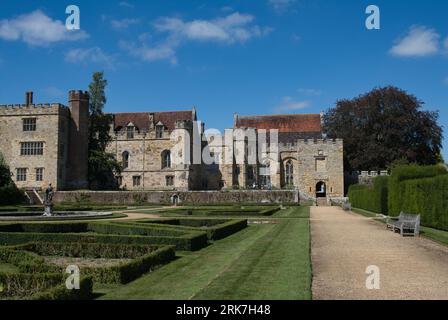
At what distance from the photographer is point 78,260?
10602 millimetres

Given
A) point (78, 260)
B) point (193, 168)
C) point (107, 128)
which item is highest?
point (107, 128)

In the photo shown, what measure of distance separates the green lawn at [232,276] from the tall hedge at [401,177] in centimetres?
1050

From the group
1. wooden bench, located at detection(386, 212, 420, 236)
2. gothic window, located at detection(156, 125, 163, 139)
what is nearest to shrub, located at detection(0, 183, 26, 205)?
gothic window, located at detection(156, 125, 163, 139)

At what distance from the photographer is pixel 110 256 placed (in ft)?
35.8

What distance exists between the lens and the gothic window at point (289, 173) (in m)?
51.0

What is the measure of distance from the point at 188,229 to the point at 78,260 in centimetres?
412

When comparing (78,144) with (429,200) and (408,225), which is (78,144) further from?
(408,225)

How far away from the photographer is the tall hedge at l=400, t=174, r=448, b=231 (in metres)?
15.9

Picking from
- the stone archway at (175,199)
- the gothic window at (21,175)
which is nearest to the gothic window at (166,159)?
the stone archway at (175,199)

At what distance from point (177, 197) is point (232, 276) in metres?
32.2
